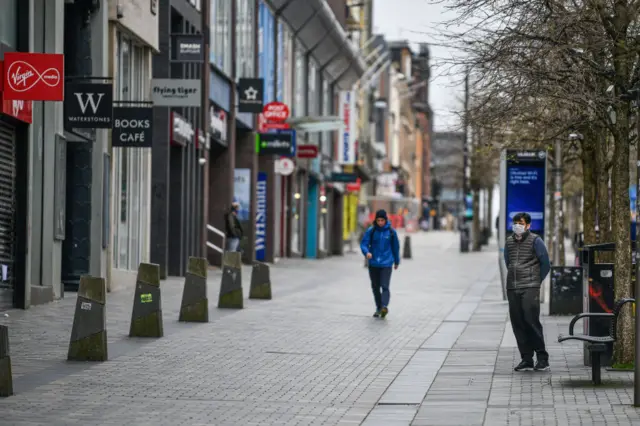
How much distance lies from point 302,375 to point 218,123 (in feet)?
86.6

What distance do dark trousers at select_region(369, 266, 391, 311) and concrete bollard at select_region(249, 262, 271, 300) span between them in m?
4.05

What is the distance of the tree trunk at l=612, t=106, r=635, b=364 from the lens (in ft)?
48.2

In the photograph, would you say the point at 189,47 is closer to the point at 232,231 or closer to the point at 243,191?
the point at 232,231

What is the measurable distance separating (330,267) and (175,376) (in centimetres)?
3438

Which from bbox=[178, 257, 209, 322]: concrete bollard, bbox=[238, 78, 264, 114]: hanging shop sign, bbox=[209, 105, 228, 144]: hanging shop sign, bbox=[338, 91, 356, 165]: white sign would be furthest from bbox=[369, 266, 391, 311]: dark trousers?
bbox=[338, 91, 356, 165]: white sign

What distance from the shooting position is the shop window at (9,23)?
2092cm

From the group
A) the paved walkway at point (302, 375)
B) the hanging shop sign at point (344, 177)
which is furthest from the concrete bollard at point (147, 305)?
the hanging shop sign at point (344, 177)

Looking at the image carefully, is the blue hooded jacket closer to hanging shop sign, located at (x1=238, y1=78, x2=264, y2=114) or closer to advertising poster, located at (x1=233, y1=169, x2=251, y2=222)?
hanging shop sign, located at (x1=238, y1=78, x2=264, y2=114)

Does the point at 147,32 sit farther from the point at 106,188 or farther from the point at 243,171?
the point at 243,171

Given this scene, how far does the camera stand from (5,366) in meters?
11.7

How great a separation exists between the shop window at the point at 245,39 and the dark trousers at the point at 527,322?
94.0ft

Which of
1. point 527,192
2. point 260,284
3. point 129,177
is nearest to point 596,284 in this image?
point 260,284

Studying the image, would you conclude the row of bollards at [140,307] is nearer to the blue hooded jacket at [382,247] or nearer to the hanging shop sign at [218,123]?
the blue hooded jacket at [382,247]

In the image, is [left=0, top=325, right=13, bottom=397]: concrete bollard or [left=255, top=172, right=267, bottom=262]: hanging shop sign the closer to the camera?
[left=0, top=325, right=13, bottom=397]: concrete bollard
